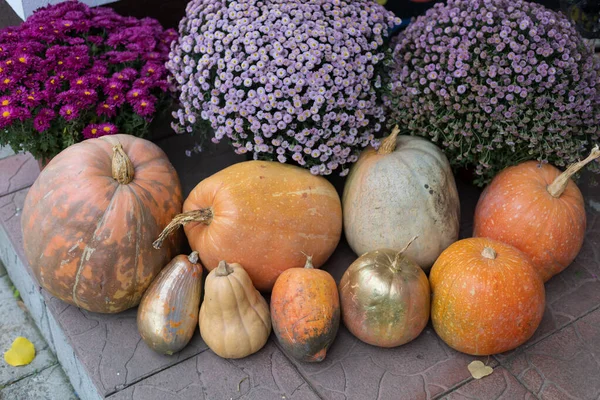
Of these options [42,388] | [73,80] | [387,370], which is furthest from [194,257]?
[73,80]

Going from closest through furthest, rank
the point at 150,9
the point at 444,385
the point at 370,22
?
the point at 444,385 < the point at 370,22 < the point at 150,9

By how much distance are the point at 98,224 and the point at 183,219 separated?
14.3 inches

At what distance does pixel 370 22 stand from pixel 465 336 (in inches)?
60.5

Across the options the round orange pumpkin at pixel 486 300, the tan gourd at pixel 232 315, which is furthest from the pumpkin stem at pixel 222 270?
the round orange pumpkin at pixel 486 300

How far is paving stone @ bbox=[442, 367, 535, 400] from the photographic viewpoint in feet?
8.18

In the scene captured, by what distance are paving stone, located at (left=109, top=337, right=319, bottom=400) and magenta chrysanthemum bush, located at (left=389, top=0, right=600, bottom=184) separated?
1304 millimetres

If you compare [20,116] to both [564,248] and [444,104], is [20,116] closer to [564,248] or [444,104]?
[444,104]

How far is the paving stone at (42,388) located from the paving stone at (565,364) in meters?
2.04


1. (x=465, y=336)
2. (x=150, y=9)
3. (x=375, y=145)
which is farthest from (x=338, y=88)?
(x=150, y=9)

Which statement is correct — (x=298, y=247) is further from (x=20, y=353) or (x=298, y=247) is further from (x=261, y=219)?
(x=20, y=353)

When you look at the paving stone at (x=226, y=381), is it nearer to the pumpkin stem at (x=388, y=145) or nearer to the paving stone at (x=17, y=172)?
the pumpkin stem at (x=388, y=145)

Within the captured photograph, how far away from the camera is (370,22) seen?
3.03m

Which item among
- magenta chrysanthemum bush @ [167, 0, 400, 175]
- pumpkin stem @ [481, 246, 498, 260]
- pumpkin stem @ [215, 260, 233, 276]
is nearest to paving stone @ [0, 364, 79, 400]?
pumpkin stem @ [215, 260, 233, 276]

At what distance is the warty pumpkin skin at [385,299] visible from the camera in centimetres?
251
